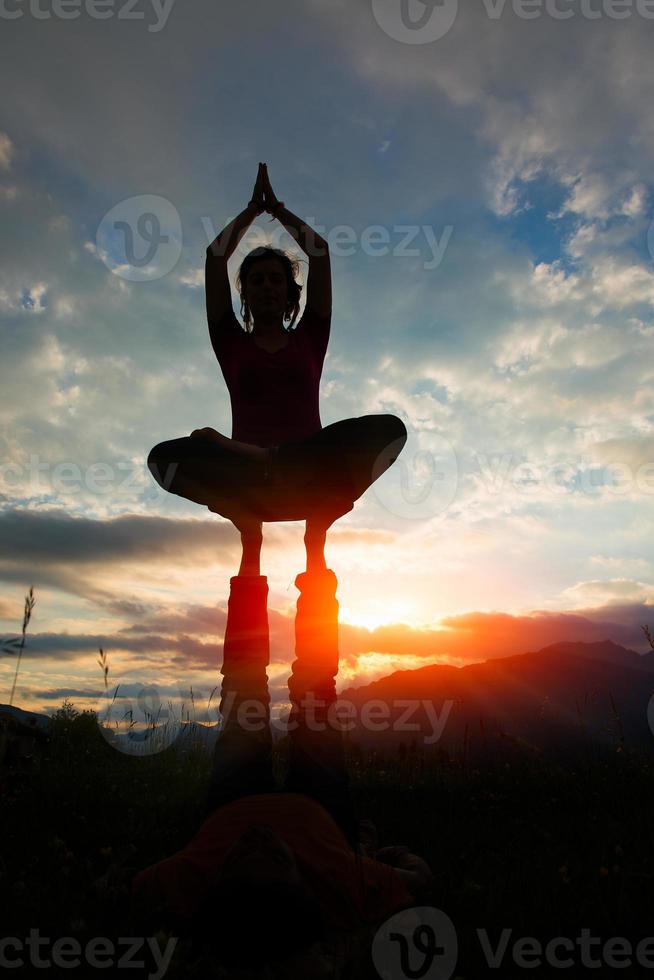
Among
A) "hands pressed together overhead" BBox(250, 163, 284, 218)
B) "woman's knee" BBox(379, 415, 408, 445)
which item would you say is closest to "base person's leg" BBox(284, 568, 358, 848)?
"woman's knee" BBox(379, 415, 408, 445)

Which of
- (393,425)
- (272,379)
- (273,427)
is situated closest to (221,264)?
(272,379)

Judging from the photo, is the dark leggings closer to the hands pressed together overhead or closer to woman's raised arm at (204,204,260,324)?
woman's raised arm at (204,204,260,324)

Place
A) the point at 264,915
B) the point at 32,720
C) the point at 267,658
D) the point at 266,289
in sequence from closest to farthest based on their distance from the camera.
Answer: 1. the point at 264,915
2. the point at 267,658
3. the point at 266,289
4. the point at 32,720

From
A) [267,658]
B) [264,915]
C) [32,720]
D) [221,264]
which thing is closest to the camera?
[264,915]

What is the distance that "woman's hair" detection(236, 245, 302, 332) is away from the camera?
4.61 m

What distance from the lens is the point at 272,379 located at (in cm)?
423

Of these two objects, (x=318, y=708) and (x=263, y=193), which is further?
(x=263, y=193)

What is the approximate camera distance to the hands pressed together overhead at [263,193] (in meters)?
4.24

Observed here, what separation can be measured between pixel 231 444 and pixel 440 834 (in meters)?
3.43

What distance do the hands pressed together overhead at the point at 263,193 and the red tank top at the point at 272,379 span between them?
77cm

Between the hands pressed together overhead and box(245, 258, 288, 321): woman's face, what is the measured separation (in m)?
0.41

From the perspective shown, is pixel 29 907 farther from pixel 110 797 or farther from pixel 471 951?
pixel 110 797

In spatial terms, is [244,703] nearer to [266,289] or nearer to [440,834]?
[440,834]

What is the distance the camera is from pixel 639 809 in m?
4.93
